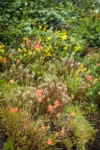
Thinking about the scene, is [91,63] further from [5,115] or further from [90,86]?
[5,115]

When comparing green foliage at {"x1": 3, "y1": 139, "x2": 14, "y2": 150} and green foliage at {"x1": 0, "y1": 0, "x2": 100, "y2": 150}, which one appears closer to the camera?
green foliage at {"x1": 3, "y1": 139, "x2": 14, "y2": 150}

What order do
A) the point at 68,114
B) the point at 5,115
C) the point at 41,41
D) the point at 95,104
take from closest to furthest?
the point at 5,115
the point at 68,114
the point at 95,104
the point at 41,41

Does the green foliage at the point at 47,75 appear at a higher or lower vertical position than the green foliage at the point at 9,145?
higher

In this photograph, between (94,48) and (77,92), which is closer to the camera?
(77,92)

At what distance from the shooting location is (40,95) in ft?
14.1

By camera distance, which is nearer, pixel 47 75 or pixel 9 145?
pixel 9 145

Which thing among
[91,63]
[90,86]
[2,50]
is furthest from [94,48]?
[2,50]

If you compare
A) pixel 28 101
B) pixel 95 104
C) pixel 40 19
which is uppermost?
pixel 40 19

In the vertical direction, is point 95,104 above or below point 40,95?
below

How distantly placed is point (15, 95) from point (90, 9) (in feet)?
17.9

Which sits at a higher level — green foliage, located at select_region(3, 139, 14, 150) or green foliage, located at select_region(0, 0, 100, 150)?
green foliage, located at select_region(0, 0, 100, 150)

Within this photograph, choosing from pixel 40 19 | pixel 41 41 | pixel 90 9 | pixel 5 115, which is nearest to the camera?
pixel 5 115

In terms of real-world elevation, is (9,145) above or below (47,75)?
below

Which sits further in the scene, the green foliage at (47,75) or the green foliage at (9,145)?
the green foliage at (47,75)
